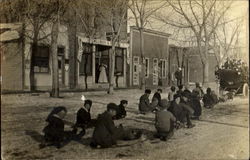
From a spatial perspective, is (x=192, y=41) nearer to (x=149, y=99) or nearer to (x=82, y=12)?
(x=149, y=99)

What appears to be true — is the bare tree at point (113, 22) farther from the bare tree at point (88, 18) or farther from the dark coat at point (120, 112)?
the dark coat at point (120, 112)

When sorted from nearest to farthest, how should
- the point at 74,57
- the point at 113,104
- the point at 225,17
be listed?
the point at 74,57 → the point at 113,104 → the point at 225,17

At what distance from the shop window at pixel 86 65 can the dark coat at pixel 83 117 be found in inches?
12.4

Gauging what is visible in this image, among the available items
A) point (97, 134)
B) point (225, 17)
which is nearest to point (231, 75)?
point (225, 17)

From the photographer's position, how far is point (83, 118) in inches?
126

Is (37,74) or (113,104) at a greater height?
(37,74)

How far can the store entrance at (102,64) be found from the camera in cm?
317

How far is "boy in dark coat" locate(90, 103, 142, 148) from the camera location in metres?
3.12

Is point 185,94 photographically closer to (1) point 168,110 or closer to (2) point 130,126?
(1) point 168,110

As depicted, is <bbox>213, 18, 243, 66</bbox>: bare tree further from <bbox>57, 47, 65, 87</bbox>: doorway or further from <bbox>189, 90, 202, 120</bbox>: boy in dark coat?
<bbox>57, 47, 65, 87</bbox>: doorway

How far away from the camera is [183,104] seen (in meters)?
3.90

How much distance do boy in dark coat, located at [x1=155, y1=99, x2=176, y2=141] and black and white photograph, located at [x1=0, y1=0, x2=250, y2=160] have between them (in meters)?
0.01


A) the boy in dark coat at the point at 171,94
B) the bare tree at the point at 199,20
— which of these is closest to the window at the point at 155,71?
the boy in dark coat at the point at 171,94

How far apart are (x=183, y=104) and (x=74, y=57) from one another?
135 cm
